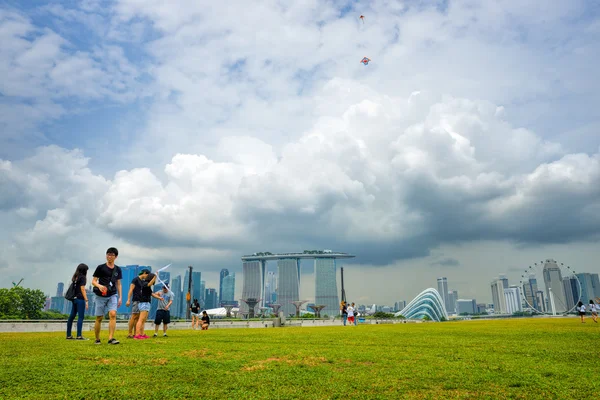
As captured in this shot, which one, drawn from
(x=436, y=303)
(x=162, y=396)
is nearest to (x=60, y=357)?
(x=162, y=396)

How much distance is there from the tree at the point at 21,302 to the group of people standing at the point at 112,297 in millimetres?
65963

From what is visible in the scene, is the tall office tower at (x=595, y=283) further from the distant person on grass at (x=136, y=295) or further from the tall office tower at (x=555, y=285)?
the distant person on grass at (x=136, y=295)

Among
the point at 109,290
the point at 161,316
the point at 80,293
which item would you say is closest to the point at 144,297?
the point at 80,293

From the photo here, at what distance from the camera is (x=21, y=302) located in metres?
68.2

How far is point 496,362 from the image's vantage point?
7.21 metres

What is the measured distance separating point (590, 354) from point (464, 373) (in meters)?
4.31

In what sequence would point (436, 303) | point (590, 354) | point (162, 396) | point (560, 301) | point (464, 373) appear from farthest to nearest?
point (436, 303) < point (560, 301) < point (590, 354) < point (464, 373) < point (162, 396)

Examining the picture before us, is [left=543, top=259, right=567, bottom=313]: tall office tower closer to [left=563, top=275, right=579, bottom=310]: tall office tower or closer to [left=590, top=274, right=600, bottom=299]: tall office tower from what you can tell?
[left=563, top=275, right=579, bottom=310]: tall office tower

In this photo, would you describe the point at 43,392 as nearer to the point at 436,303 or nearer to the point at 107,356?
the point at 107,356

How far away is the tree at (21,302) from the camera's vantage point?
215 feet

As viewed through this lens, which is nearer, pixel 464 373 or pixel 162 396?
pixel 162 396

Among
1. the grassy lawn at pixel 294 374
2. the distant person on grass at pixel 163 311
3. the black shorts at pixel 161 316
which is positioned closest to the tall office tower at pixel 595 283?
the distant person on grass at pixel 163 311

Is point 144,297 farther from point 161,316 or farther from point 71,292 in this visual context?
point 161,316

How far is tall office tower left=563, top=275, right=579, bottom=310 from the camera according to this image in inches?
4248
